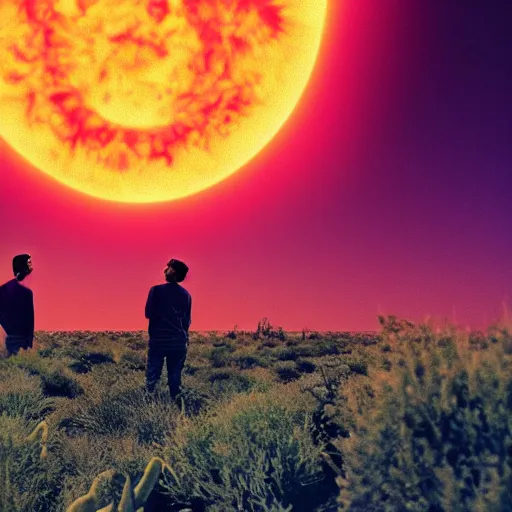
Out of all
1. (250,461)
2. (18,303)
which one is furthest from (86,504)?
(18,303)

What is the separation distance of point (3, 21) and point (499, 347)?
40.1 feet

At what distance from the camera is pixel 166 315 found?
999 centimetres

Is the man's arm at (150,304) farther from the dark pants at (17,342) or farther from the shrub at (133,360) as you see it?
the shrub at (133,360)

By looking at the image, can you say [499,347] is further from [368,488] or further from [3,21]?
[3,21]

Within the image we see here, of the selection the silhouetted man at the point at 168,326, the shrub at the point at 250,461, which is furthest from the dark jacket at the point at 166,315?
the shrub at the point at 250,461

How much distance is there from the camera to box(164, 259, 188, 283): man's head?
33.3 feet

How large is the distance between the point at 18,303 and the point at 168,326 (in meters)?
2.86

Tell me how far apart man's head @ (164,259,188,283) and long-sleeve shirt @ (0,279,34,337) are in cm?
269

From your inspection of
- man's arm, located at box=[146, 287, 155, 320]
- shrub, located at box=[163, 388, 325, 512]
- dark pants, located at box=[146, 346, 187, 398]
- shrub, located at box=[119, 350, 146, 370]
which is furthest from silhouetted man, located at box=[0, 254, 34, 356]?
shrub, located at box=[119, 350, 146, 370]

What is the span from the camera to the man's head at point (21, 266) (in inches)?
435

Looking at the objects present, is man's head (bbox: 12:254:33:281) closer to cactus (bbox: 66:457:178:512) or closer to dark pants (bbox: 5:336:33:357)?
dark pants (bbox: 5:336:33:357)

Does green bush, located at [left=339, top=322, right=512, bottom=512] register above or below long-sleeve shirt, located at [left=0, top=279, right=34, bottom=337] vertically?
below

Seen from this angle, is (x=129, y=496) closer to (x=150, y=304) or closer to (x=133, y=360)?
(x=150, y=304)

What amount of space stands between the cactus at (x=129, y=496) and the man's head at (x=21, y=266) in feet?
21.3
